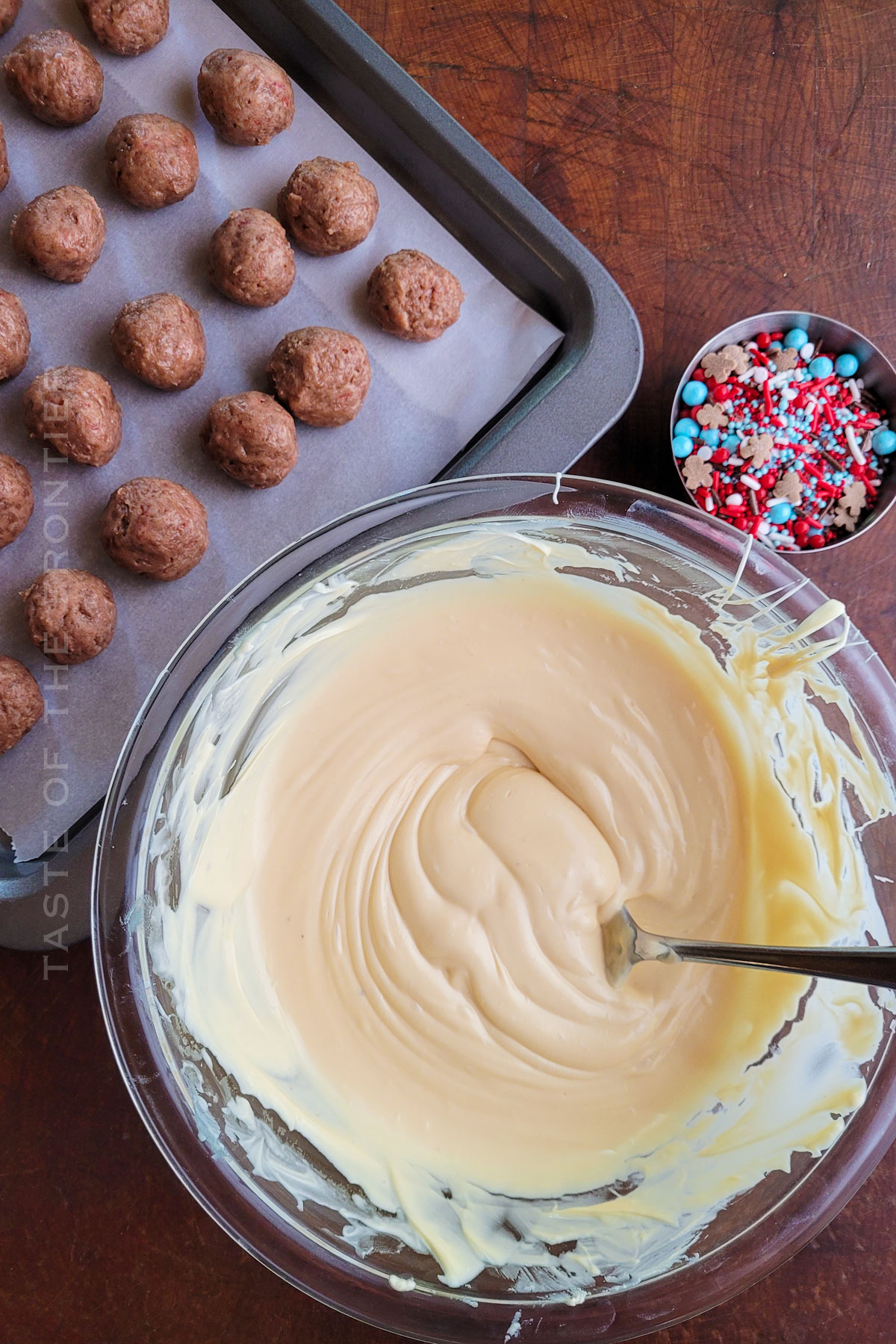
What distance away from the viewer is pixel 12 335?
5.71 ft

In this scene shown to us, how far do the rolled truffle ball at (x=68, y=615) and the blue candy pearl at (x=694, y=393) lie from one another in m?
1.06

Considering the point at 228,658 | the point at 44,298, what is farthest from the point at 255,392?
the point at 228,658

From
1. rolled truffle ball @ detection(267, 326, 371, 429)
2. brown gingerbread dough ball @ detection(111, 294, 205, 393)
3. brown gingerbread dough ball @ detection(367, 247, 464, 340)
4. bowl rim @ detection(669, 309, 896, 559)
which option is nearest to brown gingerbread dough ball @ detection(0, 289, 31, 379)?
brown gingerbread dough ball @ detection(111, 294, 205, 393)

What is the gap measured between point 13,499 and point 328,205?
721 mm

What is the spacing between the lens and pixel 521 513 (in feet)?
4.97

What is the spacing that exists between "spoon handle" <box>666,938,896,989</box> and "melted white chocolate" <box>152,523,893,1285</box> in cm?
18

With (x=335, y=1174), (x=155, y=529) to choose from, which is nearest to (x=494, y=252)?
(x=155, y=529)

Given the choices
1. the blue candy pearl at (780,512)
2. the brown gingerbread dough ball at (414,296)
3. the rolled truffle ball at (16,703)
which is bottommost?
the rolled truffle ball at (16,703)

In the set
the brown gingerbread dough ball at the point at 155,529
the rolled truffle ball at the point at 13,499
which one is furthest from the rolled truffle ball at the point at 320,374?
the rolled truffle ball at the point at 13,499

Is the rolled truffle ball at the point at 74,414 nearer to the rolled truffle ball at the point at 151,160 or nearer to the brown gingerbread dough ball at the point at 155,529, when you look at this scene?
the brown gingerbread dough ball at the point at 155,529

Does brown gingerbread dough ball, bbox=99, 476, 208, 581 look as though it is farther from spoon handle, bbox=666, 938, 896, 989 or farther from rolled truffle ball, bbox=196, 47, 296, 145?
spoon handle, bbox=666, 938, 896, 989

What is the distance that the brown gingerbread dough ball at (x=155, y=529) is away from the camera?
1710mm

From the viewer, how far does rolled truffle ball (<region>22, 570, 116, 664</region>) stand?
1710 mm

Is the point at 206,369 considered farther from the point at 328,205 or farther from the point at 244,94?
the point at 244,94
